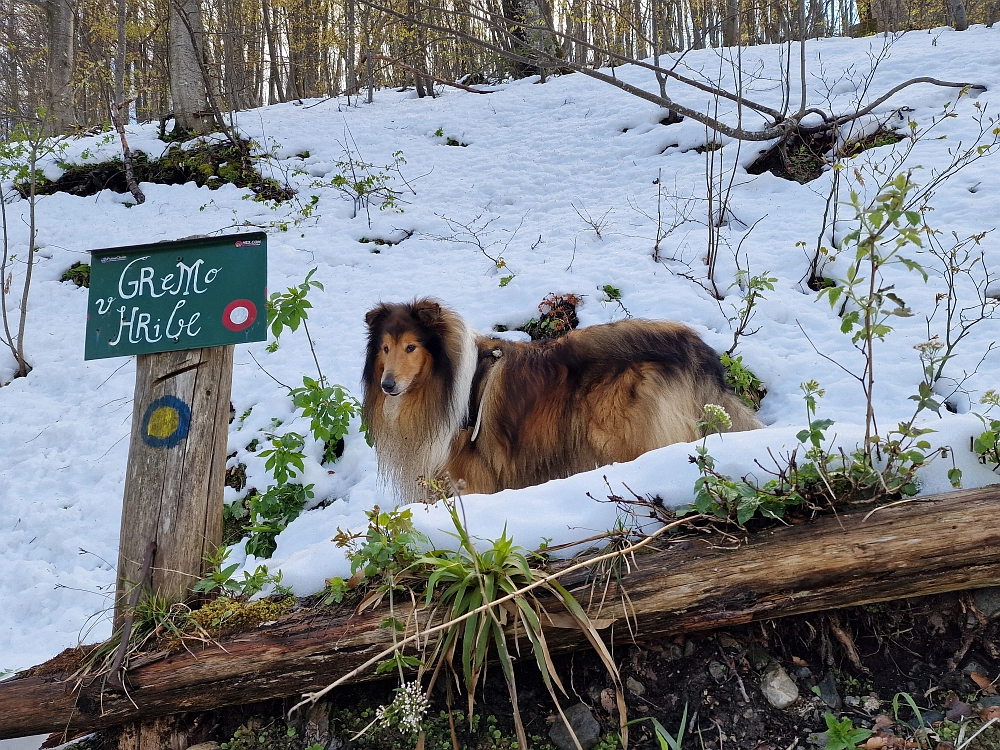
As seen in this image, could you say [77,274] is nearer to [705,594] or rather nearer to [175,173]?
[175,173]

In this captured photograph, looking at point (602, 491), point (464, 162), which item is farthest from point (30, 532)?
point (464, 162)

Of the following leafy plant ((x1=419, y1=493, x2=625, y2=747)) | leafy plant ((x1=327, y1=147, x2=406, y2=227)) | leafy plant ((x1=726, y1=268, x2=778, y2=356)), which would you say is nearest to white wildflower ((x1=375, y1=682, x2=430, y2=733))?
leafy plant ((x1=419, y1=493, x2=625, y2=747))

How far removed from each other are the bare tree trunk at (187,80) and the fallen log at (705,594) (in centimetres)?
872

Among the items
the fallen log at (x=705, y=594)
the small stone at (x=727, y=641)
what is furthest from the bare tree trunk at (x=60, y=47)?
the small stone at (x=727, y=641)

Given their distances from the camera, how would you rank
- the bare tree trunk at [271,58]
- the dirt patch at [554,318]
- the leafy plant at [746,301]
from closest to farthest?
the leafy plant at [746,301], the dirt patch at [554,318], the bare tree trunk at [271,58]

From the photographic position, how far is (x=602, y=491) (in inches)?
88.9

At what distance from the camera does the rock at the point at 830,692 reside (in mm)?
1890

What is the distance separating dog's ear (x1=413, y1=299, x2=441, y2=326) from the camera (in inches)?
148

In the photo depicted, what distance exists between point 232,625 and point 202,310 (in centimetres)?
113

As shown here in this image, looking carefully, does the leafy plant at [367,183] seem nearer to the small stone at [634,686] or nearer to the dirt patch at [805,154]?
the dirt patch at [805,154]

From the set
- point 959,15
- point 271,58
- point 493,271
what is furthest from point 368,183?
point 271,58

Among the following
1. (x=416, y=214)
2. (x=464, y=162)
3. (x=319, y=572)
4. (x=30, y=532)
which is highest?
(x=464, y=162)

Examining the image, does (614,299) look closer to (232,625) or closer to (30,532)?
(232,625)

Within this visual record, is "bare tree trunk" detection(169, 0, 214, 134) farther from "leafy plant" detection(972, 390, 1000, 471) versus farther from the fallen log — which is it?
"leafy plant" detection(972, 390, 1000, 471)
